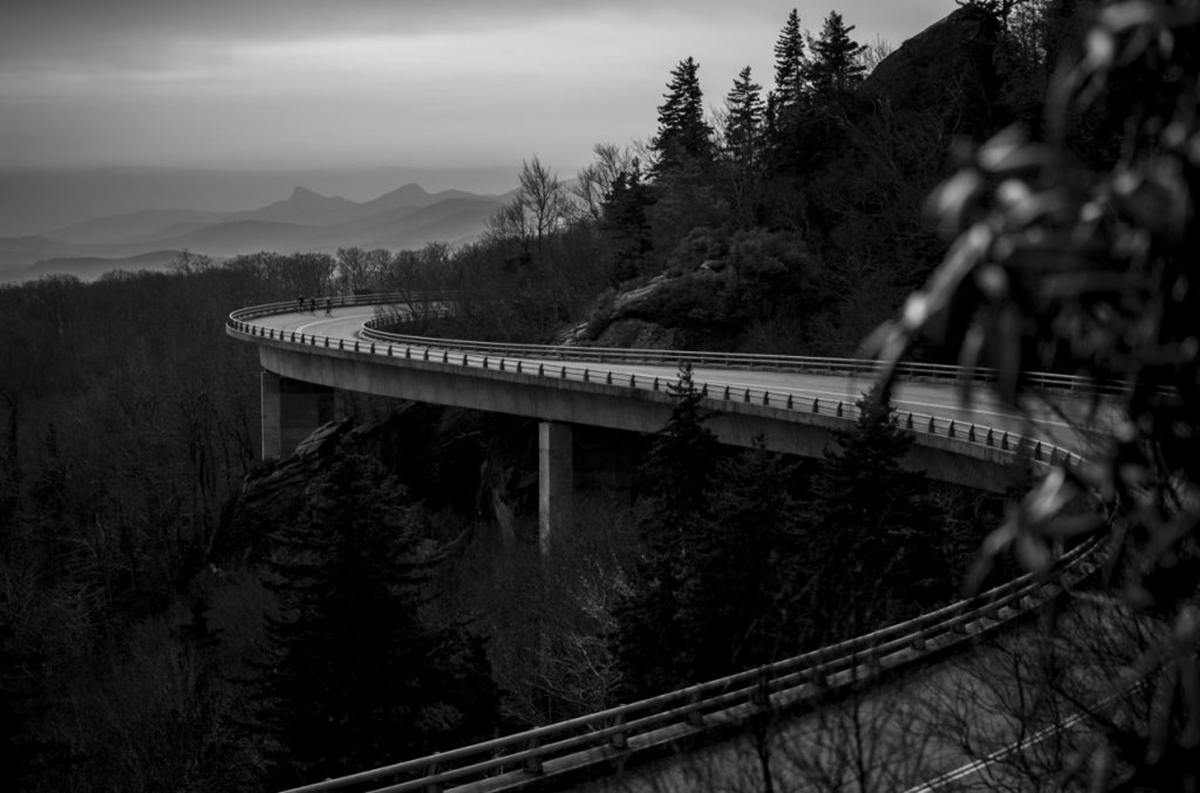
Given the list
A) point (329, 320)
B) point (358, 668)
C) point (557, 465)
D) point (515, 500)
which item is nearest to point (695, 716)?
point (358, 668)

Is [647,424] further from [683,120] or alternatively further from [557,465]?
[683,120]

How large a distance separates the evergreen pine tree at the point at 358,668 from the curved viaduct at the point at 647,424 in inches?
40.0

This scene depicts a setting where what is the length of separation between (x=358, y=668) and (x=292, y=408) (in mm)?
52272

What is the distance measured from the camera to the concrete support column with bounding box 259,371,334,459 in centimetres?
7350

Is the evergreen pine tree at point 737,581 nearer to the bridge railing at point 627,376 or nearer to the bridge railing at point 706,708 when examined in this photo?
the bridge railing at point 627,376

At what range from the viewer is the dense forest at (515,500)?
23797 mm

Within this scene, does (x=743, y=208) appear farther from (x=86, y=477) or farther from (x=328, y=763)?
(x=328, y=763)

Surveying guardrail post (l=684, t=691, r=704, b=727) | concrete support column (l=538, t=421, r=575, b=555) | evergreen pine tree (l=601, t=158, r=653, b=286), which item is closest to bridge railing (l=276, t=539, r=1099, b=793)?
guardrail post (l=684, t=691, r=704, b=727)

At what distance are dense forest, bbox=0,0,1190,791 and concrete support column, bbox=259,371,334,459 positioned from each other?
17.5 feet

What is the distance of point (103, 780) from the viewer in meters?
37.4

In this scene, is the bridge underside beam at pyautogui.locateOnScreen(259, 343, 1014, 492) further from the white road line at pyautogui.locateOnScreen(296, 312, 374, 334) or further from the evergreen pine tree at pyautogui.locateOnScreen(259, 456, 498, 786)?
the evergreen pine tree at pyautogui.locateOnScreen(259, 456, 498, 786)

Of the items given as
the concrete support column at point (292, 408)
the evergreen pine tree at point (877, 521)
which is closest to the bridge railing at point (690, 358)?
the concrete support column at point (292, 408)

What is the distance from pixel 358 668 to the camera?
23422 mm

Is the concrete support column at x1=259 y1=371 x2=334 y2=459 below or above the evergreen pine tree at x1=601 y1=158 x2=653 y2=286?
below
